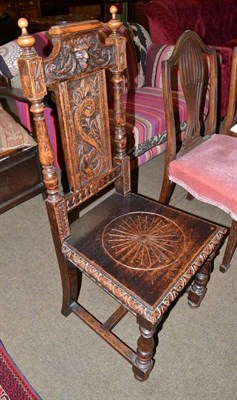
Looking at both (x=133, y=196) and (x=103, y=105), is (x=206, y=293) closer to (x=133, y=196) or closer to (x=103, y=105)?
(x=133, y=196)

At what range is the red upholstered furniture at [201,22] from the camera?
112 inches

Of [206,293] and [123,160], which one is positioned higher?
[123,160]

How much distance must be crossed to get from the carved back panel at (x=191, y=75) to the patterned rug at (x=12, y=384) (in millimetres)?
1236

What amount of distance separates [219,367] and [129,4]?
17.5ft

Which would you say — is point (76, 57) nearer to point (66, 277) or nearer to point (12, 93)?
point (66, 277)

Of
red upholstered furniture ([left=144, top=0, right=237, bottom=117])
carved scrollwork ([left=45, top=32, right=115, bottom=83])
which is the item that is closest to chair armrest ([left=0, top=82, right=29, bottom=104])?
carved scrollwork ([left=45, top=32, right=115, bottom=83])

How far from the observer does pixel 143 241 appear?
1205mm

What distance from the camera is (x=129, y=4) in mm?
5125

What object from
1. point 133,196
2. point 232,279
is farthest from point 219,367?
point 133,196

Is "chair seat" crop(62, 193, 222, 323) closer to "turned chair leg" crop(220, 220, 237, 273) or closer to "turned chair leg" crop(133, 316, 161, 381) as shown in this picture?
"turned chair leg" crop(133, 316, 161, 381)

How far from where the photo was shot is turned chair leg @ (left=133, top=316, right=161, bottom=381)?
104 cm

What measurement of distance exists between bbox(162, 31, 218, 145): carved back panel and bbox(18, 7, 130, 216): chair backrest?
1.03ft

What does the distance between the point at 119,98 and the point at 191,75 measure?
0.48 m

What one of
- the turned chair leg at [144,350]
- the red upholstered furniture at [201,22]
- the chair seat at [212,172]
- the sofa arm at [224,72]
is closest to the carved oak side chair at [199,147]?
the chair seat at [212,172]
